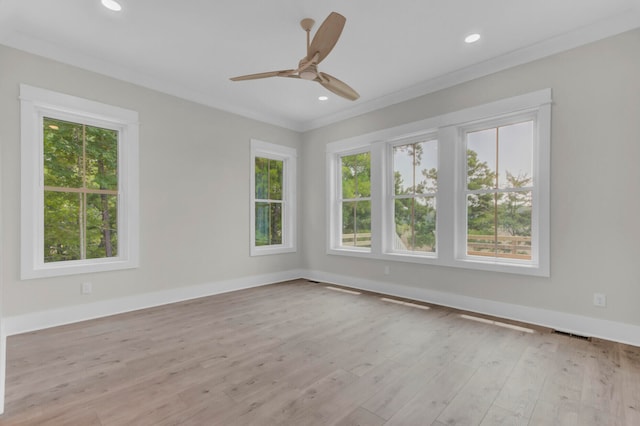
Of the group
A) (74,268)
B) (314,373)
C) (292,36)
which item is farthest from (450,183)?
(74,268)

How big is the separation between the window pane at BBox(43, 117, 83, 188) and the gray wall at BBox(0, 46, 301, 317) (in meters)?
0.28

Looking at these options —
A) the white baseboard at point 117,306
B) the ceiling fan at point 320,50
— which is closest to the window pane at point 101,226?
the white baseboard at point 117,306

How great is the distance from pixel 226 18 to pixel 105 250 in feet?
9.75

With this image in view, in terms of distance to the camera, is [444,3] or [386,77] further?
[386,77]

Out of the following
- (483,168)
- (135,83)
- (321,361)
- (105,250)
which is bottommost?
(321,361)

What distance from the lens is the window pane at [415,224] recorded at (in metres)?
4.27

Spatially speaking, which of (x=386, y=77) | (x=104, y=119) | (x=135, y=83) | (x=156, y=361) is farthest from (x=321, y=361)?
(x=135, y=83)

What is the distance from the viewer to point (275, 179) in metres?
5.64

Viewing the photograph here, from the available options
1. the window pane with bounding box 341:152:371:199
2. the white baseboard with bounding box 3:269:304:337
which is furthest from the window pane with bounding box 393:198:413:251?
the white baseboard with bounding box 3:269:304:337

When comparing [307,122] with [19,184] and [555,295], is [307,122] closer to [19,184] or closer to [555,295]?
[19,184]

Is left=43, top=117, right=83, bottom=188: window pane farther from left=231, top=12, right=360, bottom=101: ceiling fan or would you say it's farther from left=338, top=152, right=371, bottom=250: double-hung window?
left=338, top=152, right=371, bottom=250: double-hung window

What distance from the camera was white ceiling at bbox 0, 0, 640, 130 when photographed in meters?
2.66

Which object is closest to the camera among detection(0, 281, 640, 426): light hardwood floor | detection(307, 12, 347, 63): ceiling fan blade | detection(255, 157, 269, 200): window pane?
detection(0, 281, 640, 426): light hardwood floor

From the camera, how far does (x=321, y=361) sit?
8.10 ft
